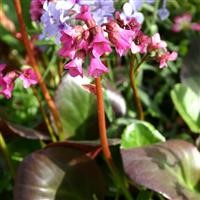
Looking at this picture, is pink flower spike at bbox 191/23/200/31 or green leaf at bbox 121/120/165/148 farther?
pink flower spike at bbox 191/23/200/31

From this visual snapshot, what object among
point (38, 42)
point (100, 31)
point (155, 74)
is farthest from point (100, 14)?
point (155, 74)

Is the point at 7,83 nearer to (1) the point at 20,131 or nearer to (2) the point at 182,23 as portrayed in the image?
(1) the point at 20,131

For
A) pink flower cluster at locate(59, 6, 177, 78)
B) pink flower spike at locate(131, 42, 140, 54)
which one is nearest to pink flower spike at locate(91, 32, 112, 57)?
pink flower cluster at locate(59, 6, 177, 78)

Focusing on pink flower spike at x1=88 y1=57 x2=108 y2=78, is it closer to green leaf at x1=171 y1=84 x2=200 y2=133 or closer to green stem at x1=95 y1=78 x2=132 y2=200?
green stem at x1=95 y1=78 x2=132 y2=200

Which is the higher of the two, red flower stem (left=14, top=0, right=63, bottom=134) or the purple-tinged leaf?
red flower stem (left=14, top=0, right=63, bottom=134)

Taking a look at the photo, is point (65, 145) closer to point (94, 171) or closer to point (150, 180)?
point (94, 171)

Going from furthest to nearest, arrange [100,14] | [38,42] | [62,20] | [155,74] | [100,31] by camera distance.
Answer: [155,74], [38,42], [100,14], [62,20], [100,31]

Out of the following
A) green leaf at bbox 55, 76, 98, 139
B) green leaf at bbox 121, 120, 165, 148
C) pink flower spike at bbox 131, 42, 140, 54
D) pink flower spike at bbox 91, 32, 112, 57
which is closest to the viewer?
pink flower spike at bbox 91, 32, 112, 57
